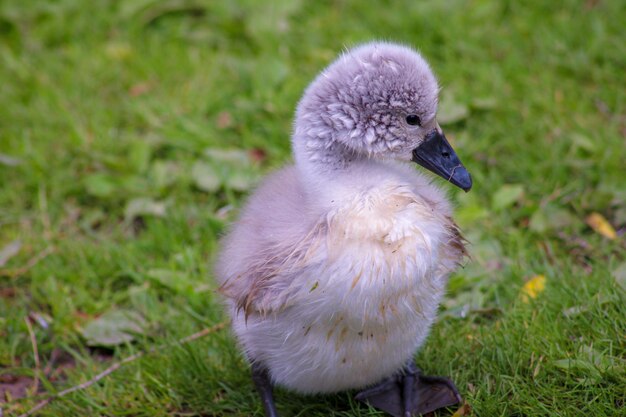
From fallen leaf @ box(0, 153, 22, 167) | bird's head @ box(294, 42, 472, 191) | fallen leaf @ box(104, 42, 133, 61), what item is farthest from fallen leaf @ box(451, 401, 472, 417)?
fallen leaf @ box(104, 42, 133, 61)

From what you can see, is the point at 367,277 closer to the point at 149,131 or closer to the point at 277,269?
the point at 277,269

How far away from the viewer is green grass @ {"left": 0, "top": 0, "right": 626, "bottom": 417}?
3.15 metres

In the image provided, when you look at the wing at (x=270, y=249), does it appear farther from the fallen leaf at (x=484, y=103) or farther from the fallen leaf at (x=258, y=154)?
the fallen leaf at (x=484, y=103)

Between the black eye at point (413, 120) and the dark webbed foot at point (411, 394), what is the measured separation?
3.21 feet

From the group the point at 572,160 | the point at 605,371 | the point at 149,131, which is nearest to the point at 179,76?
the point at 149,131

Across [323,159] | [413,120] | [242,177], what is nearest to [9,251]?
[242,177]

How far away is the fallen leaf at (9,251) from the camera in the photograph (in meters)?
3.97

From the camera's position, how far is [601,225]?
383 cm

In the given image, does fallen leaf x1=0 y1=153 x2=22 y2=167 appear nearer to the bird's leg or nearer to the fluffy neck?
the bird's leg

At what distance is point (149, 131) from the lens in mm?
4848

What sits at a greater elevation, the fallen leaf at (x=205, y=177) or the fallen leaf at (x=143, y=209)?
the fallen leaf at (x=205, y=177)

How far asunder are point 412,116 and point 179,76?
2812mm

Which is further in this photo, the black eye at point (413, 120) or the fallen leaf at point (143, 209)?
the fallen leaf at point (143, 209)

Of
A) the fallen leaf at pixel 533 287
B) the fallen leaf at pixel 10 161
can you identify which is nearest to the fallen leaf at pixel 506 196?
the fallen leaf at pixel 533 287
